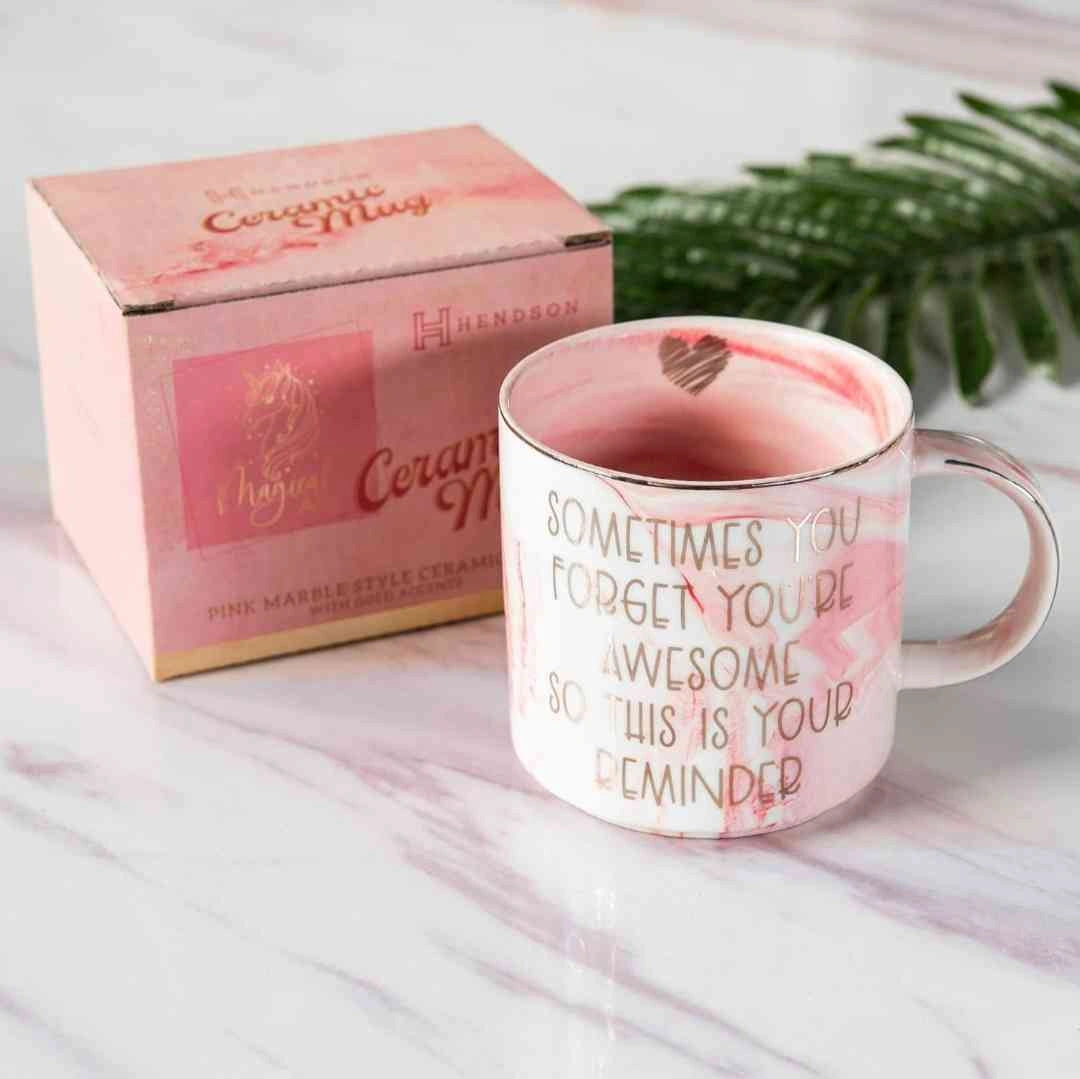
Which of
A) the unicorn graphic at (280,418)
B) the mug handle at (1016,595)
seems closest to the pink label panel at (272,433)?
the unicorn graphic at (280,418)

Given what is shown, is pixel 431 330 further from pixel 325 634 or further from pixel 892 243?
pixel 892 243

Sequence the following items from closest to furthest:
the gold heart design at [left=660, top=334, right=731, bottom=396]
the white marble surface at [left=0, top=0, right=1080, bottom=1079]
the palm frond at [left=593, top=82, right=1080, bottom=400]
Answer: the white marble surface at [left=0, top=0, right=1080, bottom=1079] → the gold heart design at [left=660, top=334, right=731, bottom=396] → the palm frond at [left=593, top=82, right=1080, bottom=400]

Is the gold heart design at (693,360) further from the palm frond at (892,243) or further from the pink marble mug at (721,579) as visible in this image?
the palm frond at (892,243)

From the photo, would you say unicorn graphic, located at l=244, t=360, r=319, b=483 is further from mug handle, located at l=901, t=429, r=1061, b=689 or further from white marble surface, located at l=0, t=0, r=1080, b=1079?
mug handle, located at l=901, t=429, r=1061, b=689

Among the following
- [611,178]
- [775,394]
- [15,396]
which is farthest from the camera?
[611,178]

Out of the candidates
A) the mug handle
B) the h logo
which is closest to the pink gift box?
the h logo

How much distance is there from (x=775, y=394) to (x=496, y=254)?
9 cm

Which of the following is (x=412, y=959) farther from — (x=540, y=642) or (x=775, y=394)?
(x=775, y=394)

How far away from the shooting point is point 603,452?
0.57m

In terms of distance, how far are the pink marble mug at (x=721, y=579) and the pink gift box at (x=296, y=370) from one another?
0.16 ft

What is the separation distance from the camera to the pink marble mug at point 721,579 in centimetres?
48

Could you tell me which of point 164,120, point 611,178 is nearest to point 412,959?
point 611,178

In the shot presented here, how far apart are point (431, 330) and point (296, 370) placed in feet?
0.14

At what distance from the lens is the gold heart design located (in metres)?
0.55
